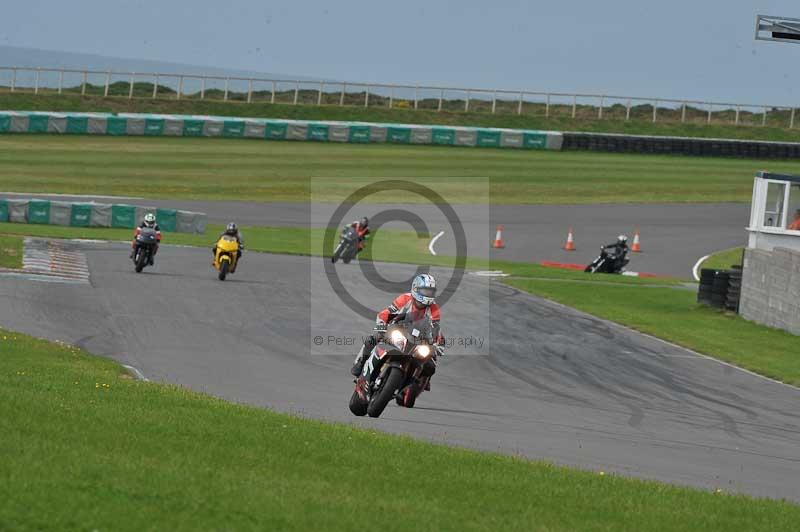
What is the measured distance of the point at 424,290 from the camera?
537 inches

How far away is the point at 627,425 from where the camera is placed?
15258 mm

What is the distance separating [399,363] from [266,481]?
4873mm

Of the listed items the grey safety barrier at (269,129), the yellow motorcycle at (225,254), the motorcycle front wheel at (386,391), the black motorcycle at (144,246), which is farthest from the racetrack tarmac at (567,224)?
the motorcycle front wheel at (386,391)

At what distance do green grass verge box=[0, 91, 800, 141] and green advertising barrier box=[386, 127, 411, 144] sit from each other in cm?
580

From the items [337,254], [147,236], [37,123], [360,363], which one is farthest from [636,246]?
[37,123]

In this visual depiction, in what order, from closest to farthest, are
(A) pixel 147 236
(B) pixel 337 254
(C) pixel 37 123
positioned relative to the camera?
(A) pixel 147 236
(B) pixel 337 254
(C) pixel 37 123

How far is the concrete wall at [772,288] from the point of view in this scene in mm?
24703

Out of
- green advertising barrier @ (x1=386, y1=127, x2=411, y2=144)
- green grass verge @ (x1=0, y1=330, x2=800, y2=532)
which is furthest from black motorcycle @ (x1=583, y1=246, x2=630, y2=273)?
green advertising barrier @ (x1=386, y1=127, x2=411, y2=144)

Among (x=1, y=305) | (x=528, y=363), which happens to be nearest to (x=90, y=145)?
(x=1, y=305)

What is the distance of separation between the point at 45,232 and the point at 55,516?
109 ft

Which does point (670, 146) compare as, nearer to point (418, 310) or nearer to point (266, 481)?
point (418, 310)

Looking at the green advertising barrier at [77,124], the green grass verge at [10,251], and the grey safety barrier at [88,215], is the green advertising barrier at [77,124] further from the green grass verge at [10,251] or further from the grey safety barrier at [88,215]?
the green grass verge at [10,251]

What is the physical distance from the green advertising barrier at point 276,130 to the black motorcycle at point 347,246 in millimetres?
32727

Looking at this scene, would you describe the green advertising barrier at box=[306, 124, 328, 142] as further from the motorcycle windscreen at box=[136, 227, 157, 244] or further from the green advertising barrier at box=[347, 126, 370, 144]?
the motorcycle windscreen at box=[136, 227, 157, 244]
